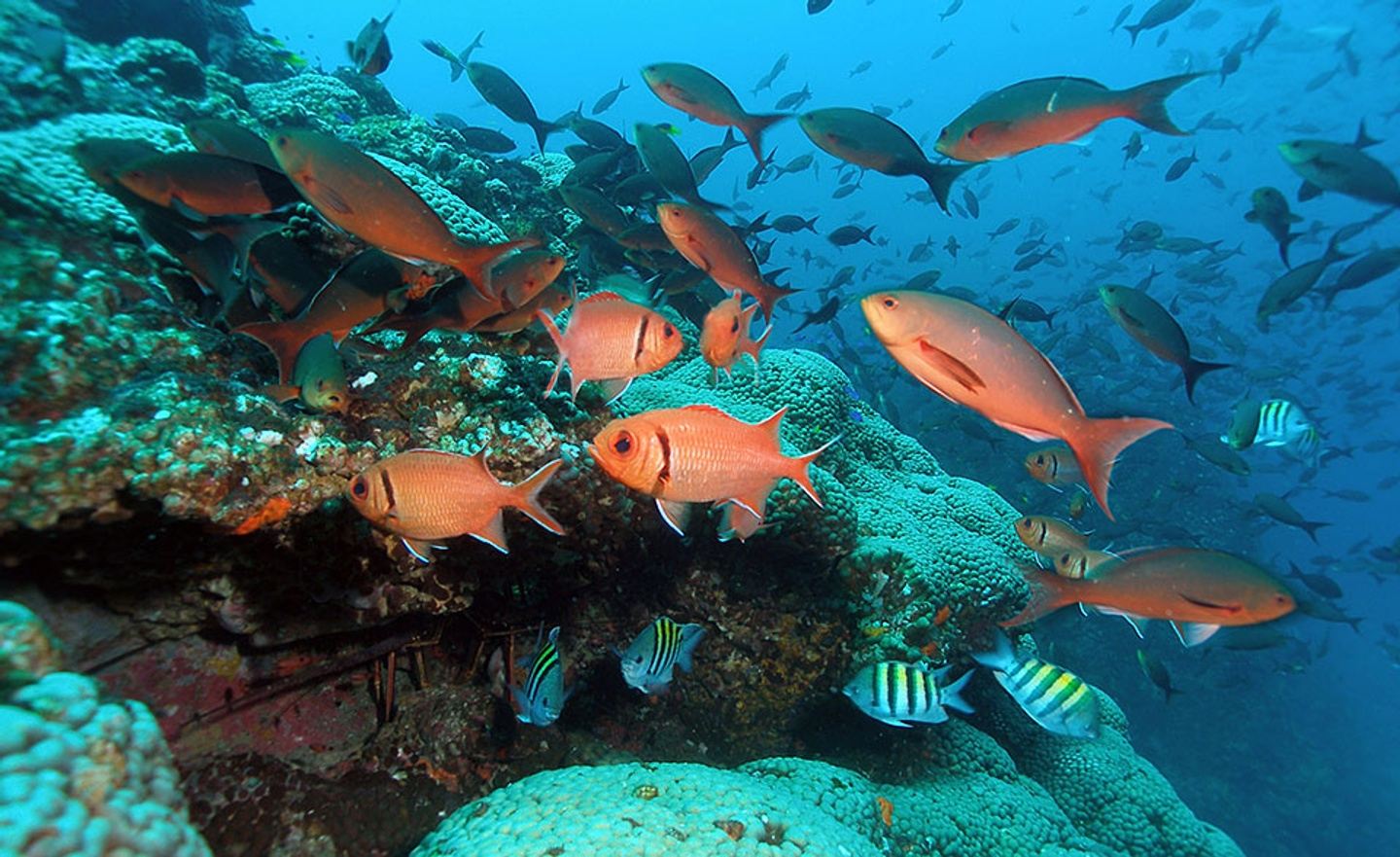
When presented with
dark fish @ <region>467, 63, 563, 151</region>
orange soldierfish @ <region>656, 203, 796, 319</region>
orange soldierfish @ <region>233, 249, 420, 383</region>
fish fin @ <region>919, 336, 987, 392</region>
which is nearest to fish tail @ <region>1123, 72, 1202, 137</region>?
orange soldierfish @ <region>656, 203, 796, 319</region>

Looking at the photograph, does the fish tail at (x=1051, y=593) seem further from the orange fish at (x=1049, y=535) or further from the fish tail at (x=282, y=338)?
the fish tail at (x=282, y=338)

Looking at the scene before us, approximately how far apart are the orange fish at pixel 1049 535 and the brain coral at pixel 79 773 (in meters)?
5.45

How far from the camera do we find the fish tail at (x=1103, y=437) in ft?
5.94

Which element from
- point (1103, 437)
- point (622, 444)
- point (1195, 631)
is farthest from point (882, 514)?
point (622, 444)

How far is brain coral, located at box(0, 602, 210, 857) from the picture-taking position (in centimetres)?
144

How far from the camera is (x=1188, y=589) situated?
2.64 m

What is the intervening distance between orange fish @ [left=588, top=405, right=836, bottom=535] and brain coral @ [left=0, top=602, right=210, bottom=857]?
1520mm

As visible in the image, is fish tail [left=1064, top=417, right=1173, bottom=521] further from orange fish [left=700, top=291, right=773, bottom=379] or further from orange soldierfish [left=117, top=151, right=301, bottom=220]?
orange soldierfish [left=117, top=151, right=301, bottom=220]

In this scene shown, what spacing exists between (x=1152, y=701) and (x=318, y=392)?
67.9ft

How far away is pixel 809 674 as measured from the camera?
478 centimetres

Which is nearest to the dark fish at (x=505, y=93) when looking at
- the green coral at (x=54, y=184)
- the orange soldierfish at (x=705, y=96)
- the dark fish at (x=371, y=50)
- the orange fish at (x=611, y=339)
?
the dark fish at (x=371, y=50)

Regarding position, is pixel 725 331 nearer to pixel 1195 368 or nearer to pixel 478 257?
pixel 478 257

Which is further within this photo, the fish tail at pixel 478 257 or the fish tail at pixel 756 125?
the fish tail at pixel 756 125

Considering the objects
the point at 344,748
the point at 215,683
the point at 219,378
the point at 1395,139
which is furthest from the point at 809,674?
the point at 1395,139
